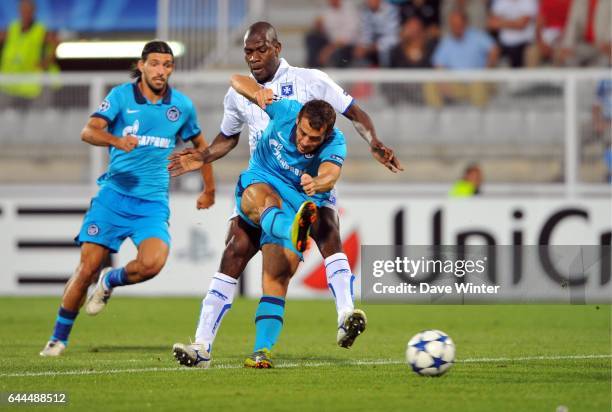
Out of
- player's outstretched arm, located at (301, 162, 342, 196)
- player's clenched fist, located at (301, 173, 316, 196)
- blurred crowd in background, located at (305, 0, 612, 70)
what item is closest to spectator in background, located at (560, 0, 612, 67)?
blurred crowd in background, located at (305, 0, 612, 70)

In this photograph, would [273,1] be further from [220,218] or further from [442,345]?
[442,345]

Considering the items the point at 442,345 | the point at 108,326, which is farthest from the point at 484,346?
the point at 108,326

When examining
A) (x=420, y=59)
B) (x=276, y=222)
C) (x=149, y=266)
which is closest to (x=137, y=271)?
A: (x=149, y=266)

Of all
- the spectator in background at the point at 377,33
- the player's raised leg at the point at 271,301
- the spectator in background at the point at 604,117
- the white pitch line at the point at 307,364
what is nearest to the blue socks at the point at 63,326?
the white pitch line at the point at 307,364

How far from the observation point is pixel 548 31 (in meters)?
19.1

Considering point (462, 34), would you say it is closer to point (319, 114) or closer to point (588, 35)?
point (588, 35)

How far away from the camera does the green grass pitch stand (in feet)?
23.5

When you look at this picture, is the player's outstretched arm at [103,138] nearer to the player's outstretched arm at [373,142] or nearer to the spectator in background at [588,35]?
the player's outstretched arm at [373,142]

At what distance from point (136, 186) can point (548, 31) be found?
33.4 feet

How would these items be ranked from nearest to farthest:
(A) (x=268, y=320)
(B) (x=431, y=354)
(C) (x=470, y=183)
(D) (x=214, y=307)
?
(B) (x=431, y=354)
(A) (x=268, y=320)
(D) (x=214, y=307)
(C) (x=470, y=183)

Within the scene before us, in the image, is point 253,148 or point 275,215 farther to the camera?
point 253,148

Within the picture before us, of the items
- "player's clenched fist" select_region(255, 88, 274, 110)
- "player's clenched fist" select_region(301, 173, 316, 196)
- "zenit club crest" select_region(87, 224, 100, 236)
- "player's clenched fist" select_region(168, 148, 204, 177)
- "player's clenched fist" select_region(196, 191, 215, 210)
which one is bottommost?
"zenit club crest" select_region(87, 224, 100, 236)

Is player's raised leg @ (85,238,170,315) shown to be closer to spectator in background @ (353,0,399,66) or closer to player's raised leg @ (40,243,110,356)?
player's raised leg @ (40,243,110,356)

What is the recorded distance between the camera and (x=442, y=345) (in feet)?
26.7
